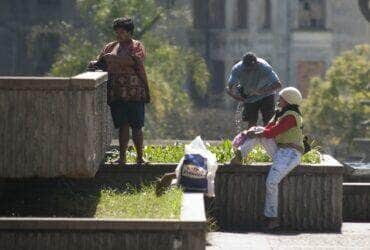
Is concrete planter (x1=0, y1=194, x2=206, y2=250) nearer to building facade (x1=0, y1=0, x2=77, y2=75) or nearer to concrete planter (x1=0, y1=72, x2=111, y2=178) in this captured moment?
concrete planter (x1=0, y1=72, x2=111, y2=178)

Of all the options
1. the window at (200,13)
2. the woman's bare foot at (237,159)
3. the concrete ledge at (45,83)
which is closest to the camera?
the concrete ledge at (45,83)

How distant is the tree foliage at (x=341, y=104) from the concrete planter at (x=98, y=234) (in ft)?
95.0

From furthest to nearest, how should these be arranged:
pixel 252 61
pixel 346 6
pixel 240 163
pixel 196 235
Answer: pixel 346 6
pixel 252 61
pixel 240 163
pixel 196 235

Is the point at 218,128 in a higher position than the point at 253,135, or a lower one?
lower

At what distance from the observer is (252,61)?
1484cm

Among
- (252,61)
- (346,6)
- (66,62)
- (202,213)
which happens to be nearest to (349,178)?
(252,61)

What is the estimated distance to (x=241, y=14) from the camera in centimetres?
5612

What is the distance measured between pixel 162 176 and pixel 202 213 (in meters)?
2.77

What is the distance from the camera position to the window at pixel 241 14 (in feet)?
183

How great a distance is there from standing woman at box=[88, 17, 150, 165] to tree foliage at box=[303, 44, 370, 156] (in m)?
26.1

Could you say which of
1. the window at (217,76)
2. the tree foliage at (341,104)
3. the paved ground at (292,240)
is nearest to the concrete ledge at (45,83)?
the paved ground at (292,240)

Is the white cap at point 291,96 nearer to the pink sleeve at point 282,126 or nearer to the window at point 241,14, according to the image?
the pink sleeve at point 282,126

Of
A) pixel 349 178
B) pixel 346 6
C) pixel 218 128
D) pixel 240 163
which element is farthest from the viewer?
pixel 346 6

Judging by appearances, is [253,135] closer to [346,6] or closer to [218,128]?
[218,128]
